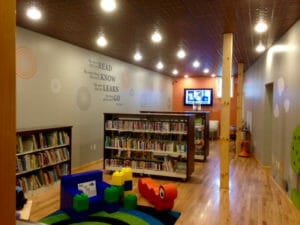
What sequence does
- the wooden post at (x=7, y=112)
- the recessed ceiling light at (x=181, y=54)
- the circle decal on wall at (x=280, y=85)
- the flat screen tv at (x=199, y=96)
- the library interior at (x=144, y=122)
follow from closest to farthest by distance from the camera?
1. the wooden post at (x=7, y=112)
2. the library interior at (x=144, y=122)
3. the circle decal on wall at (x=280, y=85)
4. the recessed ceiling light at (x=181, y=54)
5. the flat screen tv at (x=199, y=96)

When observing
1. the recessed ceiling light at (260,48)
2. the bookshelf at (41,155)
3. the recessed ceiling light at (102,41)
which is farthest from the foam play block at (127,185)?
the recessed ceiling light at (260,48)

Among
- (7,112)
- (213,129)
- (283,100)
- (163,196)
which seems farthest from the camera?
(213,129)

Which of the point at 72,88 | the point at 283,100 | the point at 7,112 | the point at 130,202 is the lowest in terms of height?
the point at 130,202

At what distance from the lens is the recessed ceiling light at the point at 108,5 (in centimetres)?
354

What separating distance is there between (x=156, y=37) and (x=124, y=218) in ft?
11.6

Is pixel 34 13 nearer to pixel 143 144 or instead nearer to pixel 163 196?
pixel 143 144

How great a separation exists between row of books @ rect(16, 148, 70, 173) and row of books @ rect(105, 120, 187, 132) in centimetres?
122

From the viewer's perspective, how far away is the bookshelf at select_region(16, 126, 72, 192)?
14.1ft

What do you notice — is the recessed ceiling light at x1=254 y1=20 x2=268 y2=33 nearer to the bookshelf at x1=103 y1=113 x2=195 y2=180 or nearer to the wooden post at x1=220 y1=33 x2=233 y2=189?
the wooden post at x1=220 y1=33 x2=233 y2=189

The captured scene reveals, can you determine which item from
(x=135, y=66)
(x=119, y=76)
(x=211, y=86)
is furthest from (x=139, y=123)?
(x=211, y=86)

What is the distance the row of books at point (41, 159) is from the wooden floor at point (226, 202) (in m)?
0.47

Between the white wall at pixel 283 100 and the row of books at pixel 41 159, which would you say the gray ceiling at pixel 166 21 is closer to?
the white wall at pixel 283 100

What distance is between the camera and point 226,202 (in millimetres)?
4324

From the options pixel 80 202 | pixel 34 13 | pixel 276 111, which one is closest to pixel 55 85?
pixel 34 13
